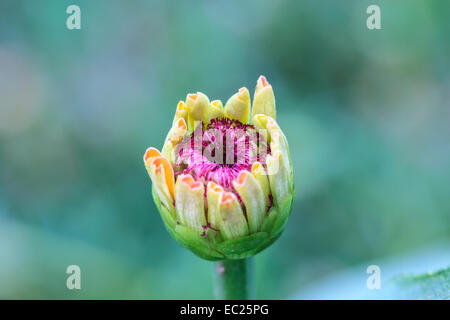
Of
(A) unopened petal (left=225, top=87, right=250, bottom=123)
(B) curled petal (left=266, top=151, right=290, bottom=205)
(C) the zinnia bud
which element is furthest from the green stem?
(A) unopened petal (left=225, top=87, right=250, bottom=123)

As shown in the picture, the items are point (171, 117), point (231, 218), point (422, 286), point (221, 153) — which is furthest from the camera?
point (171, 117)

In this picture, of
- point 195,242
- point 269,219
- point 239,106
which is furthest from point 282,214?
point 239,106

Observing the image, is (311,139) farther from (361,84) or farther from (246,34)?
(246,34)

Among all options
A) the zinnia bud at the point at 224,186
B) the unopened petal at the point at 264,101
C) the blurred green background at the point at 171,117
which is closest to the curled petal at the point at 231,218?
the zinnia bud at the point at 224,186

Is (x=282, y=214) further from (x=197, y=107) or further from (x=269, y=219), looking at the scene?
(x=197, y=107)

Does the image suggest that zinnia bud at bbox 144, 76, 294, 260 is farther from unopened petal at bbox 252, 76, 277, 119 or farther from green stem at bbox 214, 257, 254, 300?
green stem at bbox 214, 257, 254, 300

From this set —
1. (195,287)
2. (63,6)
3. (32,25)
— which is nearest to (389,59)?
(195,287)

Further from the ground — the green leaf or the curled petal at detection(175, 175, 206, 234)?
the curled petal at detection(175, 175, 206, 234)
